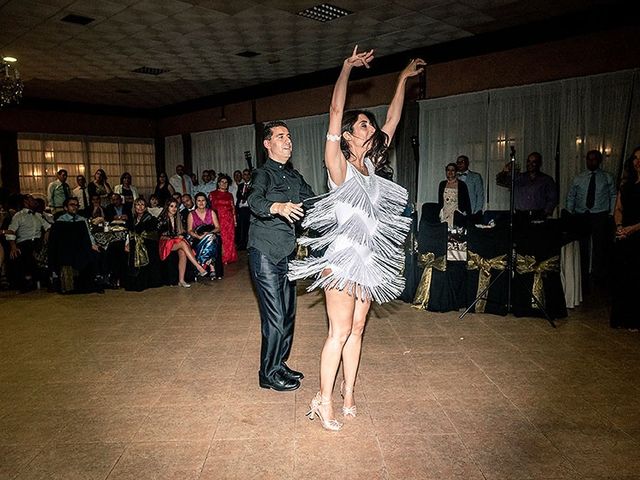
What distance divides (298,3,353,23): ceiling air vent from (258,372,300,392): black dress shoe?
15.3 feet

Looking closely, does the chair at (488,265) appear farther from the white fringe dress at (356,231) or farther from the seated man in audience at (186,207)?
the seated man in audience at (186,207)

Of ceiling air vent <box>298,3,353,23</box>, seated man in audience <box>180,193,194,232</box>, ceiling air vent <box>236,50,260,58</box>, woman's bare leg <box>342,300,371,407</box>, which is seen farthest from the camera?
ceiling air vent <box>236,50,260,58</box>

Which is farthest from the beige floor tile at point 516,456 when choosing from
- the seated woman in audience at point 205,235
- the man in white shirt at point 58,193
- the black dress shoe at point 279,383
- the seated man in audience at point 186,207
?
the man in white shirt at point 58,193

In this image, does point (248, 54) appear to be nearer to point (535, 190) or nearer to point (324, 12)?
point (324, 12)

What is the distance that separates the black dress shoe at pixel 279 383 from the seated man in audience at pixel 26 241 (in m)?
4.95

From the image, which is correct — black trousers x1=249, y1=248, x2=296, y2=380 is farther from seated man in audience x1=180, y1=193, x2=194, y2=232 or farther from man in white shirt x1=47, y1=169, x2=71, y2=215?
man in white shirt x1=47, y1=169, x2=71, y2=215

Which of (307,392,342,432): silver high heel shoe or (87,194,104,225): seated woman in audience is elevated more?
(87,194,104,225): seated woman in audience

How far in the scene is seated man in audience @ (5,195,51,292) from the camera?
6.38 meters

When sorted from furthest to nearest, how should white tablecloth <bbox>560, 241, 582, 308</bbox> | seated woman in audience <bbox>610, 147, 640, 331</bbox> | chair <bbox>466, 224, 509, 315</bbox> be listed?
white tablecloth <bbox>560, 241, 582, 308</bbox> → chair <bbox>466, 224, 509, 315</bbox> → seated woman in audience <bbox>610, 147, 640, 331</bbox>

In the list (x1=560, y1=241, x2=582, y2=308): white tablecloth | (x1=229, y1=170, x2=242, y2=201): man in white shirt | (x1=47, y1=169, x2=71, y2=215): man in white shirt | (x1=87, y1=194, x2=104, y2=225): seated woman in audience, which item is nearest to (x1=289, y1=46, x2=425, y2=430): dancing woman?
(x1=560, y1=241, x2=582, y2=308): white tablecloth

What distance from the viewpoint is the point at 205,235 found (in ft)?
22.2

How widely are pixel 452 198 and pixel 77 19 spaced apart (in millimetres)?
5428

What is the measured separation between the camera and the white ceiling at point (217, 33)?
575 centimetres

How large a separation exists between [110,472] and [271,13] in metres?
5.57
